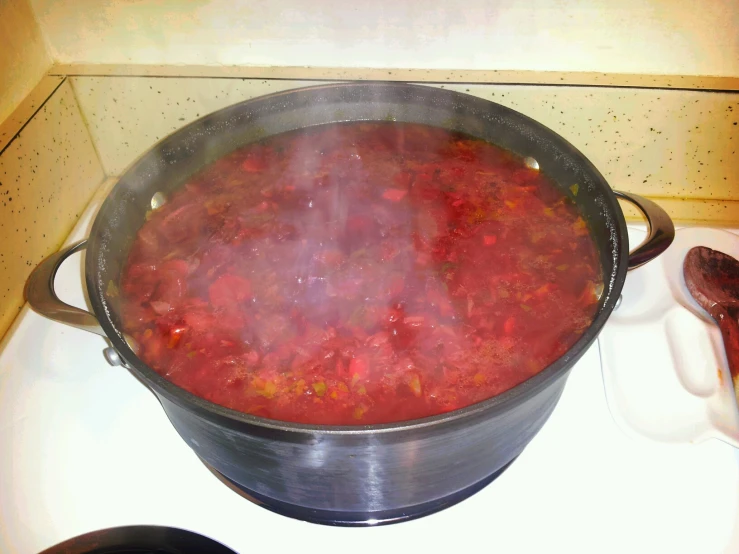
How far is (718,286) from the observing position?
5.44 ft

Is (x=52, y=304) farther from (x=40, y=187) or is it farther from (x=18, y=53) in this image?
(x=18, y=53)

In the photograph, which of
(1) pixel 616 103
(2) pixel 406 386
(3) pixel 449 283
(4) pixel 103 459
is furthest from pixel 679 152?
(4) pixel 103 459

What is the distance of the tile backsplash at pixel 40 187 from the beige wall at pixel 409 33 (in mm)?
261

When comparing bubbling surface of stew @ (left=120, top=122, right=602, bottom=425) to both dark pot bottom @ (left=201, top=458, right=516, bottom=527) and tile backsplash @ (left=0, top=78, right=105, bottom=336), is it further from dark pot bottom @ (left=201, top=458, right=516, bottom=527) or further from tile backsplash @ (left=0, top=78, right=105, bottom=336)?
tile backsplash @ (left=0, top=78, right=105, bottom=336)

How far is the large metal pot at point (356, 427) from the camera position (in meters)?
0.98

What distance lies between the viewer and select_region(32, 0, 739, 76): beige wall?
171 cm

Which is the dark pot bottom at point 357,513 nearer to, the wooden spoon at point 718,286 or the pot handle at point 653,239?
the pot handle at point 653,239

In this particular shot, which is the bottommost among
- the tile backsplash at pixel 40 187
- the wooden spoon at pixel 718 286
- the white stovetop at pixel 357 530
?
the white stovetop at pixel 357 530

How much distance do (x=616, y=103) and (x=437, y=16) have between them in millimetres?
667

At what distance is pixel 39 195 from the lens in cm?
180

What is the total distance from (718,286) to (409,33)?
124cm

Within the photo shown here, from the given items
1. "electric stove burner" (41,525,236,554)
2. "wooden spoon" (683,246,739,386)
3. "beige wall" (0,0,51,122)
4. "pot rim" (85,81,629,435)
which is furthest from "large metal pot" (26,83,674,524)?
"beige wall" (0,0,51,122)

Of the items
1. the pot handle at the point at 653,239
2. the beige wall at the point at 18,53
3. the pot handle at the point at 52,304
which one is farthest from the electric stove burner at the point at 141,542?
the beige wall at the point at 18,53

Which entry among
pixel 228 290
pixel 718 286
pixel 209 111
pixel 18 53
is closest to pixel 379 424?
pixel 228 290
